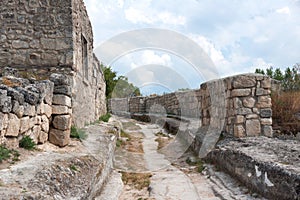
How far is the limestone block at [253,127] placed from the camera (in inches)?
218

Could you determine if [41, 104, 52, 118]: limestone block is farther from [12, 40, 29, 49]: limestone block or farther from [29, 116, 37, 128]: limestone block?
[12, 40, 29, 49]: limestone block

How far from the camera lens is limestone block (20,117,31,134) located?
336 centimetres

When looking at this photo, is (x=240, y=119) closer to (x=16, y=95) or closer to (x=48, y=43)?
(x=16, y=95)

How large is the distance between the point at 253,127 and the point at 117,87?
1851 cm

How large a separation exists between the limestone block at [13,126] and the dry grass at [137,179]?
213 centimetres

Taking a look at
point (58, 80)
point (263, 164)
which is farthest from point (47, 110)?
point (263, 164)

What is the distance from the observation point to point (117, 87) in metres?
23.4

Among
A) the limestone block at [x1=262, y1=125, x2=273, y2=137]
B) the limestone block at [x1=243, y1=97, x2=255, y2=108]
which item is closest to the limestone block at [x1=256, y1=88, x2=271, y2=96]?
the limestone block at [x1=243, y1=97, x2=255, y2=108]

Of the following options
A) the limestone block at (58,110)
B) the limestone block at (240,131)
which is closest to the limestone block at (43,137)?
the limestone block at (58,110)

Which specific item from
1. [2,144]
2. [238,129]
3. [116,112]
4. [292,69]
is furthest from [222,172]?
[116,112]

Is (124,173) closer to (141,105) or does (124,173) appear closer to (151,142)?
(151,142)

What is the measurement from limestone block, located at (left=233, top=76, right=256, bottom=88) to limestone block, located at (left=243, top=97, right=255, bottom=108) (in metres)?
Answer: 0.25

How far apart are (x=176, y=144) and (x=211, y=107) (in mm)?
2112

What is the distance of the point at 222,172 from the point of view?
4.82 metres
